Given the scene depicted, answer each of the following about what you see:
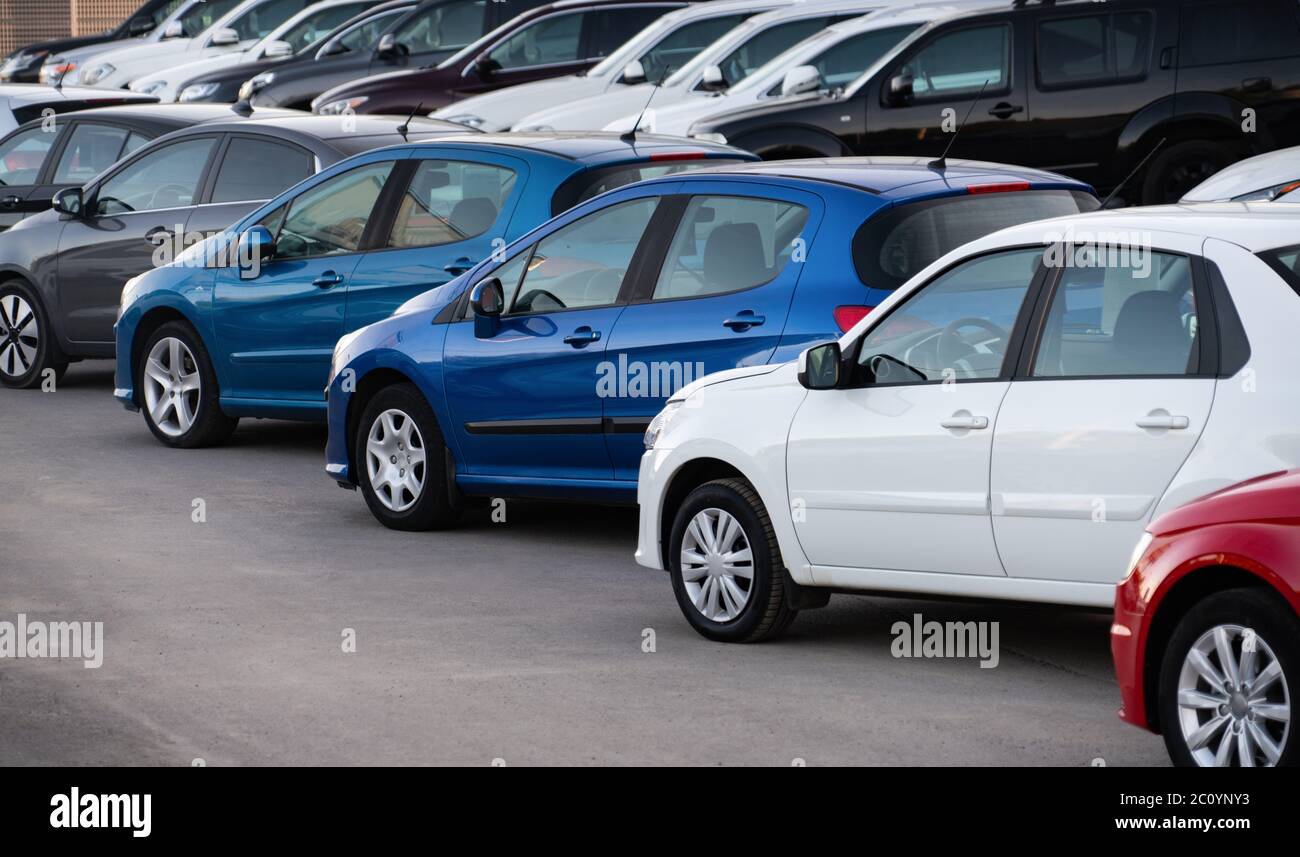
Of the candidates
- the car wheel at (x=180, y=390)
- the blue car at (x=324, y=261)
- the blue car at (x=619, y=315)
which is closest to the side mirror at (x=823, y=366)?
the blue car at (x=619, y=315)

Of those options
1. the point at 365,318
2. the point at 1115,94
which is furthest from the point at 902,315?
the point at 1115,94

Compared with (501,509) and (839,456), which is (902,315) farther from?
(501,509)

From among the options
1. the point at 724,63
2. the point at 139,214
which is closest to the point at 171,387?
the point at 139,214

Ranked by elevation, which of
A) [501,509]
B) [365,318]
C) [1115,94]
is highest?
[1115,94]

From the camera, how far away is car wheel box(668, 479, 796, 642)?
7.96 meters

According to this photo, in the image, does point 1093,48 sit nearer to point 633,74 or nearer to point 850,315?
point 633,74

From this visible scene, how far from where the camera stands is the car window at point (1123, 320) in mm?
6668

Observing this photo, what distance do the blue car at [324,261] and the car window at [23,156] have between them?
536cm

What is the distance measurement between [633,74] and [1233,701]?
16.4 metres

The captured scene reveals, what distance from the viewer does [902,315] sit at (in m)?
7.66

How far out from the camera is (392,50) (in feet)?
81.1

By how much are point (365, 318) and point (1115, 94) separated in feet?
22.5
